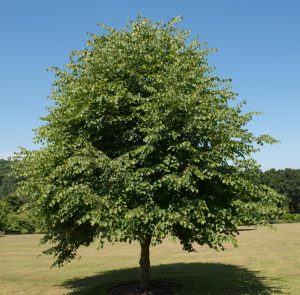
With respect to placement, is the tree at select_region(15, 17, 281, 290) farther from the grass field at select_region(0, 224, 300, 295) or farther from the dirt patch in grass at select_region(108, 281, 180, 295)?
the grass field at select_region(0, 224, 300, 295)

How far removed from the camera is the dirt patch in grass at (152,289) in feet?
71.5

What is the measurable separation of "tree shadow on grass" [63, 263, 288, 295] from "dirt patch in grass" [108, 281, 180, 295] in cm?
54

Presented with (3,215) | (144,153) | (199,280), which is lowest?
(199,280)

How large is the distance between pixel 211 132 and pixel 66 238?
9.61 metres

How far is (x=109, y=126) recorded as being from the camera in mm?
19594

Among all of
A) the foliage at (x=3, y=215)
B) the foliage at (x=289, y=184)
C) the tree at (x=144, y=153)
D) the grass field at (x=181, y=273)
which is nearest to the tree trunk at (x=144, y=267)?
the tree at (x=144, y=153)

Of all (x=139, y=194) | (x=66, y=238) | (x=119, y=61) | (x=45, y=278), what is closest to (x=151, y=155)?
(x=139, y=194)

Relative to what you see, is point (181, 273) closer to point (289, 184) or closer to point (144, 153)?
point (144, 153)

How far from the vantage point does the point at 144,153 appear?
1761 centimetres

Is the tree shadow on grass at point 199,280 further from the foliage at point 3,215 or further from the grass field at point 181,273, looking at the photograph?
the foliage at point 3,215

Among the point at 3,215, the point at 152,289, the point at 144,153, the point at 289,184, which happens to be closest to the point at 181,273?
the point at 152,289

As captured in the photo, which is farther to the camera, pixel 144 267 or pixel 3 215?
pixel 3 215

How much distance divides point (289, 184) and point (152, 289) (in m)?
140

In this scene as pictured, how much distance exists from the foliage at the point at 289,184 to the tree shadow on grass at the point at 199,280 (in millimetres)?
120817
